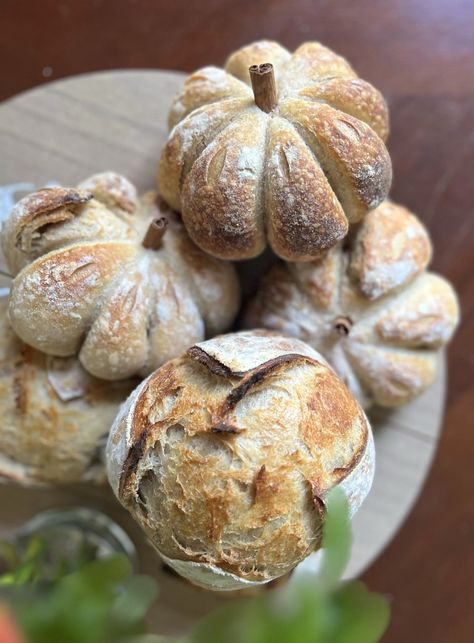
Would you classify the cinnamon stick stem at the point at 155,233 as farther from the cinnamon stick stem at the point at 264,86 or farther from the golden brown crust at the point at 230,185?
the cinnamon stick stem at the point at 264,86

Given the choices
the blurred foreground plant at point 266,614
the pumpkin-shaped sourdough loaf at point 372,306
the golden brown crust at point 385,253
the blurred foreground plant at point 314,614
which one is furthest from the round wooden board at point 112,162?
the blurred foreground plant at point 314,614

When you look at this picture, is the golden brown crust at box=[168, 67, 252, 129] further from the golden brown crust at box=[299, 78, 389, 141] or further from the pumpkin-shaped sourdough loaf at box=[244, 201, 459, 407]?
the pumpkin-shaped sourdough loaf at box=[244, 201, 459, 407]

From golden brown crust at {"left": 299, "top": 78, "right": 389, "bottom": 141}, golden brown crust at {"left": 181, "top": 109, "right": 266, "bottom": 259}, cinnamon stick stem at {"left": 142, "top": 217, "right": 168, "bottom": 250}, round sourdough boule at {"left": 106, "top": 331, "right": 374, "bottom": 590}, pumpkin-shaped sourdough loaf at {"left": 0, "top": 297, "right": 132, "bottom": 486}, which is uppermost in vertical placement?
golden brown crust at {"left": 299, "top": 78, "right": 389, "bottom": 141}

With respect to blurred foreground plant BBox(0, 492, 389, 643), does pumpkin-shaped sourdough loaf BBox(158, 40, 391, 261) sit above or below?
above

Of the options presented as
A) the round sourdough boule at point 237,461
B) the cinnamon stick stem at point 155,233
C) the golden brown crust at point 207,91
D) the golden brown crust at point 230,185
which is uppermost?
the golden brown crust at point 207,91

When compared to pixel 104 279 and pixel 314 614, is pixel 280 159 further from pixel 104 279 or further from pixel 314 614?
pixel 314 614

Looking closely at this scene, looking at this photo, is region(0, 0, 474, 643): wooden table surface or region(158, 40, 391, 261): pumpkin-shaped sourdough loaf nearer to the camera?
region(158, 40, 391, 261): pumpkin-shaped sourdough loaf

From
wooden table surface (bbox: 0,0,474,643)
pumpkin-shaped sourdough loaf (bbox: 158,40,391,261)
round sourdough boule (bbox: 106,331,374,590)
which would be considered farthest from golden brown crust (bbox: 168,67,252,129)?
wooden table surface (bbox: 0,0,474,643)

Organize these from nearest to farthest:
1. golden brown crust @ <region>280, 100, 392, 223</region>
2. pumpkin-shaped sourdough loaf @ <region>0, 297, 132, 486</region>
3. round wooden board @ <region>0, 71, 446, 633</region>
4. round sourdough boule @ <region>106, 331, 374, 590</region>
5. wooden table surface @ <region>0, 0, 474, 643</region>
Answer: round sourdough boule @ <region>106, 331, 374, 590</region> < golden brown crust @ <region>280, 100, 392, 223</region> < pumpkin-shaped sourdough loaf @ <region>0, 297, 132, 486</region> < round wooden board @ <region>0, 71, 446, 633</region> < wooden table surface @ <region>0, 0, 474, 643</region>
